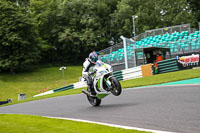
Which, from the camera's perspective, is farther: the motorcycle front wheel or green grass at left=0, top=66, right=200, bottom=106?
green grass at left=0, top=66, right=200, bottom=106

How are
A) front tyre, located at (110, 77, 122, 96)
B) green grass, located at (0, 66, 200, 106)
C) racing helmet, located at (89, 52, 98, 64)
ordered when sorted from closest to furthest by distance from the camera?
front tyre, located at (110, 77, 122, 96), racing helmet, located at (89, 52, 98, 64), green grass, located at (0, 66, 200, 106)

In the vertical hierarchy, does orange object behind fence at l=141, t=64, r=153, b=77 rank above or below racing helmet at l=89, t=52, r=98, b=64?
below

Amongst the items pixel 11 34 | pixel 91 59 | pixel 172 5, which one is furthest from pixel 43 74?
pixel 91 59

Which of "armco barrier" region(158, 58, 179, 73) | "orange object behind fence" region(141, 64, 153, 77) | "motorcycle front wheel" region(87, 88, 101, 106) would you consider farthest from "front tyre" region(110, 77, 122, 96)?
"armco barrier" region(158, 58, 179, 73)

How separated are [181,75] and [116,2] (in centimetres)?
4736

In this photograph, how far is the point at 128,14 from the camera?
54.8 m

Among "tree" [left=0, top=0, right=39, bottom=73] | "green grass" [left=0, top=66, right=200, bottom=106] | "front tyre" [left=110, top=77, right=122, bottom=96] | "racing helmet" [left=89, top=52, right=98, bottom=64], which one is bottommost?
"green grass" [left=0, top=66, right=200, bottom=106]

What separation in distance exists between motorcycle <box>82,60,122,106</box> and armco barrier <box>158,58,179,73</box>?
12.0m

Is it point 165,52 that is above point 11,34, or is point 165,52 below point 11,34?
below

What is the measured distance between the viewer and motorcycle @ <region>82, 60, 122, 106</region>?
26.8 ft

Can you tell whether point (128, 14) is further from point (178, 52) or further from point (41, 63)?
point (178, 52)

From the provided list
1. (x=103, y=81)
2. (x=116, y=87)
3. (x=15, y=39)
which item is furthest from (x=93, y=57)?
(x=15, y=39)

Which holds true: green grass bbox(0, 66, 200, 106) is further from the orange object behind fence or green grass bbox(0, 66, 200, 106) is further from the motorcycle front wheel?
the motorcycle front wheel

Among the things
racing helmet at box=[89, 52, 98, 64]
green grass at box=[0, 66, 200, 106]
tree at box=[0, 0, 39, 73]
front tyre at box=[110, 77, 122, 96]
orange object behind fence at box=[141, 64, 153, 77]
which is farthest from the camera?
tree at box=[0, 0, 39, 73]
